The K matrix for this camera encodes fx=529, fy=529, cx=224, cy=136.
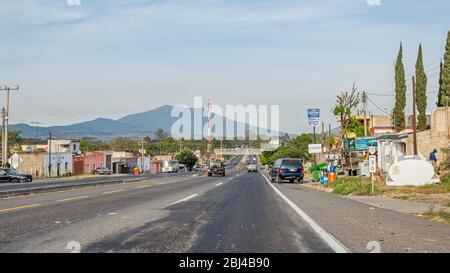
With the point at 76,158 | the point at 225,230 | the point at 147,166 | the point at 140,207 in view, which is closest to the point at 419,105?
the point at 140,207

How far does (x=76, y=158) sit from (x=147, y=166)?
34.9 metres

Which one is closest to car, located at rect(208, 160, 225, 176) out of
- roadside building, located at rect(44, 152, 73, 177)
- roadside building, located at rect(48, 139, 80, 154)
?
roadside building, located at rect(44, 152, 73, 177)

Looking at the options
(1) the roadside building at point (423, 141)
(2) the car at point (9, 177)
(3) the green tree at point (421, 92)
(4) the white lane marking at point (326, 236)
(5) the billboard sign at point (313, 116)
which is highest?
(3) the green tree at point (421, 92)

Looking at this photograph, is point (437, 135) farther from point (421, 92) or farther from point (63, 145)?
point (63, 145)

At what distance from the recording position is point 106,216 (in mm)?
13594

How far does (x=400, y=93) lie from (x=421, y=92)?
17.8 ft

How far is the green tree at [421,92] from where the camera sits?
2325 inches

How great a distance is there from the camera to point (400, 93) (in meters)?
65.5

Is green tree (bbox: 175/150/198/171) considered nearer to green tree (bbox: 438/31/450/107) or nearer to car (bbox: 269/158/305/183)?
green tree (bbox: 438/31/450/107)

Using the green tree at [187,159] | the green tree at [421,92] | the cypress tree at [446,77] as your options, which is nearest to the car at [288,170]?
the cypress tree at [446,77]

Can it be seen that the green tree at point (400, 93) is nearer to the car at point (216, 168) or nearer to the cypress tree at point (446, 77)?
the cypress tree at point (446, 77)

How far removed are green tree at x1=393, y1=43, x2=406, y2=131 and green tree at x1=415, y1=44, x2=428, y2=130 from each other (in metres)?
4.83

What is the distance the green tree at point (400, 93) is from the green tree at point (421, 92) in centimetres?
483

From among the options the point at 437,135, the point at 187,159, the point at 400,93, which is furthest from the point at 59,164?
the point at 437,135
